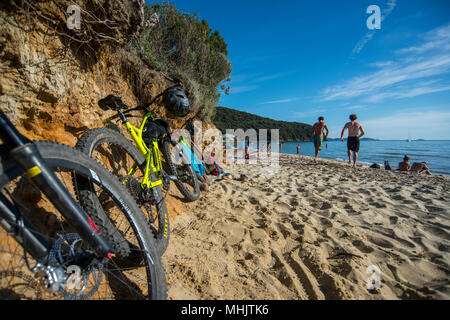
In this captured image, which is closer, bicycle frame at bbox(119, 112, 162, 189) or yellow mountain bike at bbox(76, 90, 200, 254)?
yellow mountain bike at bbox(76, 90, 200, 254)

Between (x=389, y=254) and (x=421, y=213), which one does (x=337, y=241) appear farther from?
(x=421, y=213)

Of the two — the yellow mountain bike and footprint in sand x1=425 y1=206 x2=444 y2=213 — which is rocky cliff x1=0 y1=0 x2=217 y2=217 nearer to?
the yellow mountain bike

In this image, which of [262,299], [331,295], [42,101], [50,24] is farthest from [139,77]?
[331,295]

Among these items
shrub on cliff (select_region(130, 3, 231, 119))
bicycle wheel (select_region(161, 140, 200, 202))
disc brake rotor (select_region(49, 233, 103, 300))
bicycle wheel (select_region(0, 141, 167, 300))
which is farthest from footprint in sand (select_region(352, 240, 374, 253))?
shrub on cliff (select_region(130, 3, 231, 119))

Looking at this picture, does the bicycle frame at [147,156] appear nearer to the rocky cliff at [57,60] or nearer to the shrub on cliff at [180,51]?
the rocky cliff at [57,60]

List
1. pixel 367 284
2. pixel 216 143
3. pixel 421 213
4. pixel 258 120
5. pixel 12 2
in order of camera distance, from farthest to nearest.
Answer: pixel 258 120 → pixel 216 143 → pixel 421 213 → pixel 367 284 → pixel 12 2

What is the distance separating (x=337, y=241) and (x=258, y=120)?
68.1m

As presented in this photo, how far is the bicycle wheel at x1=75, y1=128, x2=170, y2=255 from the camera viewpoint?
1703mm

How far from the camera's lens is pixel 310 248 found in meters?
2.13

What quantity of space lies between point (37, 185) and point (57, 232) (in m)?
0.78

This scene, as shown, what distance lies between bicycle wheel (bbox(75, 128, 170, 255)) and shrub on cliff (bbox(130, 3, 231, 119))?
3.32m

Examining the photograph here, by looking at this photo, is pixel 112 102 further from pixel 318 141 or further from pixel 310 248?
pixel 318 141

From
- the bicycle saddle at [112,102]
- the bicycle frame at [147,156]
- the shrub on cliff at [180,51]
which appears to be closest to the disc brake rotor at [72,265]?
the bicycle frame at [147,156]

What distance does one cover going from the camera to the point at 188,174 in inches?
147
